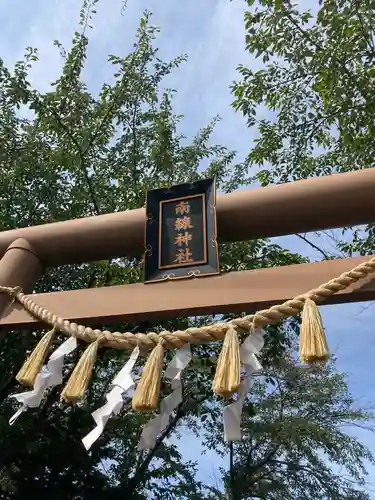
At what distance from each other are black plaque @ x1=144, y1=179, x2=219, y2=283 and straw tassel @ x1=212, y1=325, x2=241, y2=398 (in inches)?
12.3

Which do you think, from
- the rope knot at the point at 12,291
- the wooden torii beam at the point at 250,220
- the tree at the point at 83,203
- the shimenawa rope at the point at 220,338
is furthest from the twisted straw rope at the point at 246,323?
the tree at the point at 83,203

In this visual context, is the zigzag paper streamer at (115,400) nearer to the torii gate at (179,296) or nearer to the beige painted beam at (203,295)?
the torii gate at (179,296)

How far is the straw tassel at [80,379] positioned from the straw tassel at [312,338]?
50cm

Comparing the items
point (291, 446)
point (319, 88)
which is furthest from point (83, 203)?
point (291, 446)

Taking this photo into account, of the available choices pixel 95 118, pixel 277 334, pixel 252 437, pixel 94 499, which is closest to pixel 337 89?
pixel 277 334

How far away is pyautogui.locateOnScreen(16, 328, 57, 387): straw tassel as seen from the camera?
49.3 inches

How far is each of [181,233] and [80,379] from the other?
53 centimetres

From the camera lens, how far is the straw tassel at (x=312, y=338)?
0.99m

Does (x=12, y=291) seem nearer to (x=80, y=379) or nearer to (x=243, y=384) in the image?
(x=80, y=379)

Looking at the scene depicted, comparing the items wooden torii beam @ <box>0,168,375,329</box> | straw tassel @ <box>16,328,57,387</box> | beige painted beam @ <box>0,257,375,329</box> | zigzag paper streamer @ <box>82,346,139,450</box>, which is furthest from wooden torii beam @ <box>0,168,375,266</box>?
zigzag paper streamer @ <box>82,346,139,450</box>

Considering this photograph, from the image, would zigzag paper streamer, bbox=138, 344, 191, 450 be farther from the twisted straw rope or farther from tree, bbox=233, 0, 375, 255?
tree, bbox=233, 0, 375, 255

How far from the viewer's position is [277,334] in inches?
133

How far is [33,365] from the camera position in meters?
1.28

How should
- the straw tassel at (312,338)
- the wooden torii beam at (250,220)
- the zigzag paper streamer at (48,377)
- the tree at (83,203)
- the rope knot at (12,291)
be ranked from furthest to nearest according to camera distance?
1. the tree at (83,203)
2. the rope knot at (12,291)
3. the wooden torii beam at (250,220)
4. the zigzag paper streamer at (48,377)
5. the straw tassel at (312,338)
